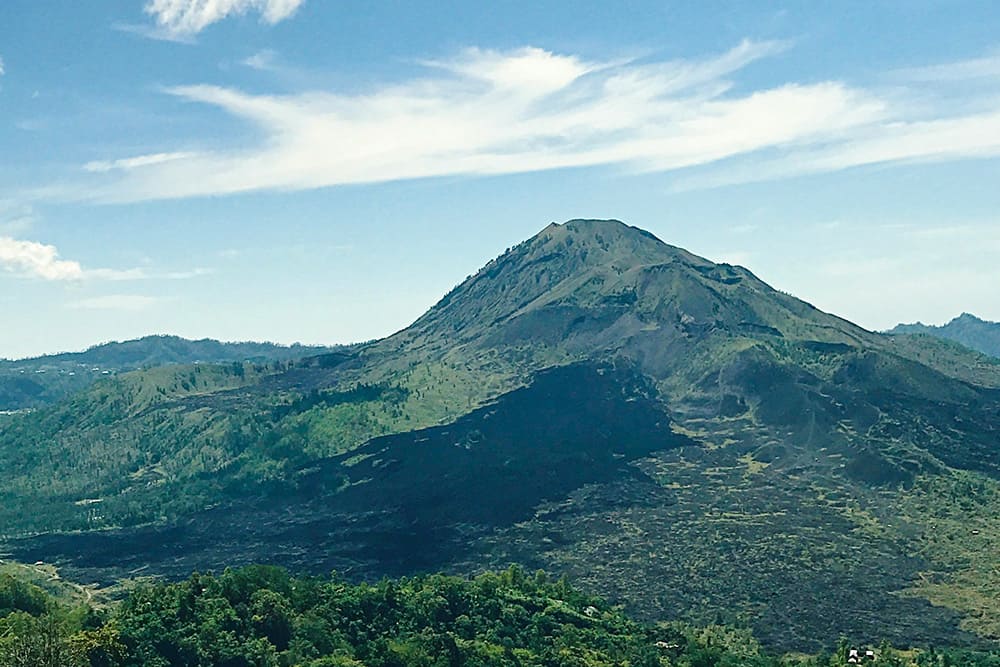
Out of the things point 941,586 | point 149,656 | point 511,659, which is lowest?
point 941,586

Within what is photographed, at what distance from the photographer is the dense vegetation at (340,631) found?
242 ft

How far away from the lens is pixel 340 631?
86.4 m

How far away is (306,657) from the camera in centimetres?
7781

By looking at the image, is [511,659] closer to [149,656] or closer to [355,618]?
[355,618]

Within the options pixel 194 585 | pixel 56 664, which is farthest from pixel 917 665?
pixel 56 664

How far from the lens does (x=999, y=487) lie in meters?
196

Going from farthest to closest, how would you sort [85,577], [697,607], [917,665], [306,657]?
[85,577], [697,607], [917,665], [306,657]

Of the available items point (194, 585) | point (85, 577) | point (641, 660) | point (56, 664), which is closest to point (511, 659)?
point (641, 660)

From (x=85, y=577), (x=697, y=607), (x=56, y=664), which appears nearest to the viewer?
(x=56, y=664)

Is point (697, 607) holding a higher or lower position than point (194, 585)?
lower

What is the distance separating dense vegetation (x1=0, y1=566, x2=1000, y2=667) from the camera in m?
73.8

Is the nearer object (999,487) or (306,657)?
(306,657)

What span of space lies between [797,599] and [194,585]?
9403cm

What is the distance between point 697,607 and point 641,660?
46.0 metres
